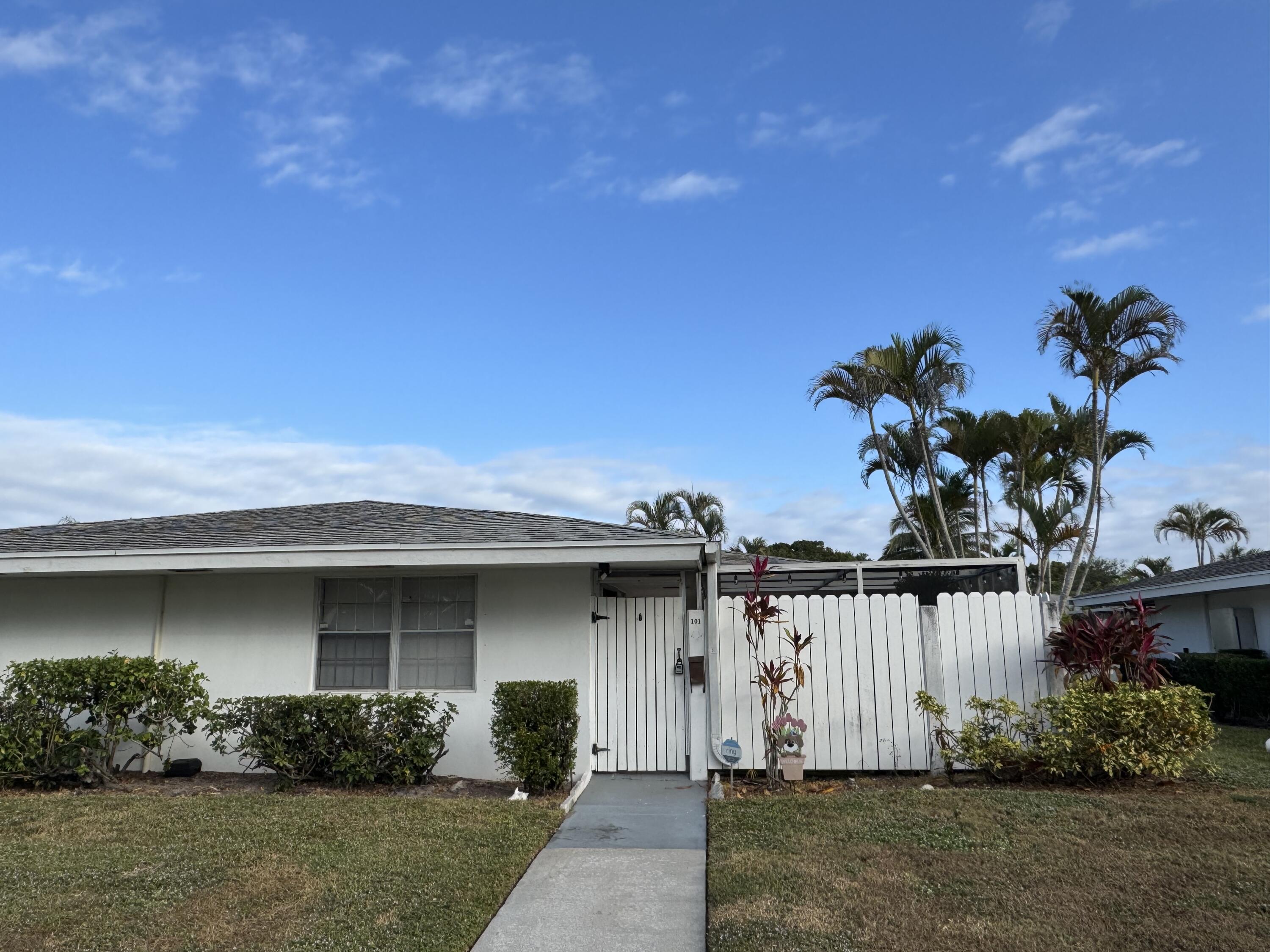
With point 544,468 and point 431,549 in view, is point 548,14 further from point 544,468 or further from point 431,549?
point 544,468

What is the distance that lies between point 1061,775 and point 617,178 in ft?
35.0

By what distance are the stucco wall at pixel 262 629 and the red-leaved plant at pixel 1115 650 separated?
180 inches

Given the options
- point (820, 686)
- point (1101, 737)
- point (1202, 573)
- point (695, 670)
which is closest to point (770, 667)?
point (820, 686)

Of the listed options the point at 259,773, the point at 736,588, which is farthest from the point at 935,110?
the point at 259,773

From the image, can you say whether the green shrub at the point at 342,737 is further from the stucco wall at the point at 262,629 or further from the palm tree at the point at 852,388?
the palm tree at the point at 852,388

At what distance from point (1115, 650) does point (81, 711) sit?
30.8 feet

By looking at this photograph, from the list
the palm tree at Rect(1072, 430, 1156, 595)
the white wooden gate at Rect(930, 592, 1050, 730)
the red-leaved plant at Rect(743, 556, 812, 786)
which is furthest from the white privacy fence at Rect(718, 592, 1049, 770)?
the palm tree at Rect(1072, 430, 1156, 595)

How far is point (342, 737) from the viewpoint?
7.76 m

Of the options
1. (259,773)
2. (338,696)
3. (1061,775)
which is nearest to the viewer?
(1061,775)

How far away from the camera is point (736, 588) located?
14023mm

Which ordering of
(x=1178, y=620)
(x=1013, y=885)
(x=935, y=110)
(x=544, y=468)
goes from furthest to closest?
1. (x=544, y=468)
2. (x=1178, y=620)
3. (x=935, y=110)
4. (x=1013, y=885)

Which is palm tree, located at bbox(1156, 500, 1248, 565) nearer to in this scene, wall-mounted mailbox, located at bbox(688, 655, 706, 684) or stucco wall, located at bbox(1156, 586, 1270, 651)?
stucco wall, located at bbox(1156, 586, 1270, 651)

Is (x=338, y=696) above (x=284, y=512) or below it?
below

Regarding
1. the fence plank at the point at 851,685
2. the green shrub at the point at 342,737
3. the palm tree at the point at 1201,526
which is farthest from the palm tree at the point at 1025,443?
the palm tree at the point at 1201,526
